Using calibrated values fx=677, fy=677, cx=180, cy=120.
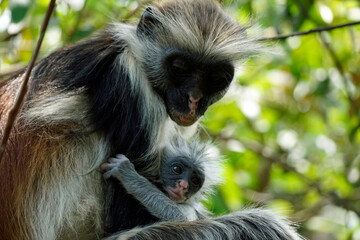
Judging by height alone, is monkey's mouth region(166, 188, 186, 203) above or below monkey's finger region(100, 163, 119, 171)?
below

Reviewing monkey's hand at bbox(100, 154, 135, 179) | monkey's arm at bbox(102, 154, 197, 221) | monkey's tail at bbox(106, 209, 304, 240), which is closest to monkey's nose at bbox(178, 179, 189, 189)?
monkey's arm at bbox(102, 154, 197, 221)

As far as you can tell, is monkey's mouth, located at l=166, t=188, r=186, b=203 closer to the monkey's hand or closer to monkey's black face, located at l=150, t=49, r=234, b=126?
the monkey's hand

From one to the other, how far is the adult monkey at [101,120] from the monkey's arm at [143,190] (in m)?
0.12

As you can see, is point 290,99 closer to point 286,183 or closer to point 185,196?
point 286,183

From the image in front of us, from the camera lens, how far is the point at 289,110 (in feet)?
33.5

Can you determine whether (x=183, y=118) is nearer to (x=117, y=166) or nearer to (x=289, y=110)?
(x=117, y=166)

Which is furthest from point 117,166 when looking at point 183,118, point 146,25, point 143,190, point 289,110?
point 289,110

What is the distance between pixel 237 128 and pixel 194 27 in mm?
4625

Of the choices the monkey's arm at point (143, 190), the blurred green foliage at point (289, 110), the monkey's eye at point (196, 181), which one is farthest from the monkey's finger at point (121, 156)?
the blurred green foliage at point (289, 110)

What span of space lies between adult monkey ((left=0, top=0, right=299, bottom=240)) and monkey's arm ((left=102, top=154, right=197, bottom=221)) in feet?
0.38

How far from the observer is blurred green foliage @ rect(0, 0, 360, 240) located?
7.63 m

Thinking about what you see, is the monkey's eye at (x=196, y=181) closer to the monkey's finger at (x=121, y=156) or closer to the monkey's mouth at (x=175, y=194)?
the monkey's mouth at (x=175, y=194)

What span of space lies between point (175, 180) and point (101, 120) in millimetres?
827

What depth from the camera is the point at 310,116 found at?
10625 mm
